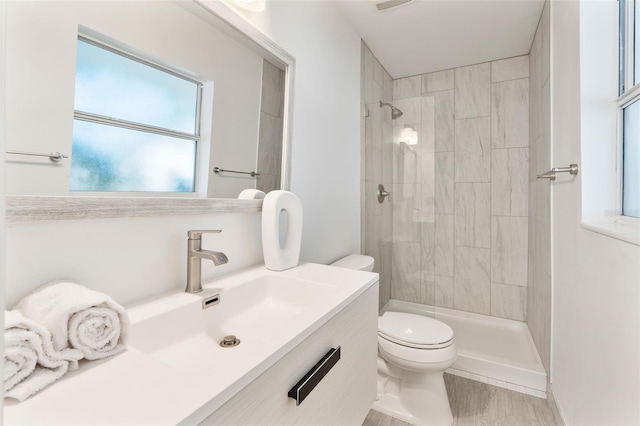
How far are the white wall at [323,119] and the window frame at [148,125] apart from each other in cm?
43

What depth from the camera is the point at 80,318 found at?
497mm

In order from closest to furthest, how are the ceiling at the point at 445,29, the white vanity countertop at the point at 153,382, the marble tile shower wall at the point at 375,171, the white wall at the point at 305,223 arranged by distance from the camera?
the white vanity countertop at the point at 153,382
the white wall at the point at 305,223
the ceiling at the point at 445,29
the marble tile shower wall at the point at 375,171

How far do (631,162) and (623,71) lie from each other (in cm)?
37

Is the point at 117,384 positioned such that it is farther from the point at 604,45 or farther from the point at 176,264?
the point at 604,45

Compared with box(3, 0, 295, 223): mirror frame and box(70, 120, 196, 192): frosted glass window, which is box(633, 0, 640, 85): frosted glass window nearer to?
box(3, 0, 295, 223): mirror frame

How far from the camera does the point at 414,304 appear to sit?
2.29 m

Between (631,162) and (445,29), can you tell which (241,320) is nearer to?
(631,162)

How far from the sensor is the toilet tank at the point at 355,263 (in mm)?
1675

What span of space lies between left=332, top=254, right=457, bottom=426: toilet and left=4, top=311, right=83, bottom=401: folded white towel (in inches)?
52.6

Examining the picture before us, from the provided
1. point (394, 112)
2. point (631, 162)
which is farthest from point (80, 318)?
point (394, 112)

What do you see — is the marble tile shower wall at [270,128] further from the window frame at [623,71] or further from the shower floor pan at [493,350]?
the shower floor pan at [493,350]

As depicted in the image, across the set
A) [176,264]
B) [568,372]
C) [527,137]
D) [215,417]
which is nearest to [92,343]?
[215,417]

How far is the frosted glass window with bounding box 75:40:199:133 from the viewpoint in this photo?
2.20ft

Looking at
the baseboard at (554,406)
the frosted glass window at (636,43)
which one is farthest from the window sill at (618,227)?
the baseboard at (554,406)
